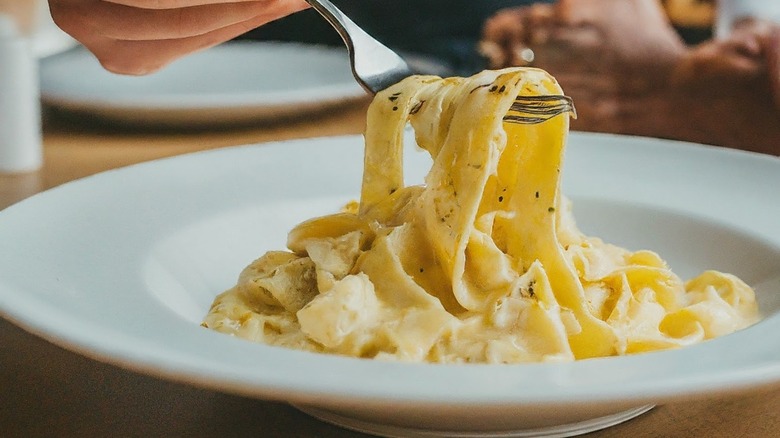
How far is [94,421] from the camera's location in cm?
120

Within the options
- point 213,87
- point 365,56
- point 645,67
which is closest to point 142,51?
point 365,56

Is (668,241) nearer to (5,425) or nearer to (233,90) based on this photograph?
(5,425)

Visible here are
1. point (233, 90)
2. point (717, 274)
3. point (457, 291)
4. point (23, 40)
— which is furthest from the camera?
point (233, 90)

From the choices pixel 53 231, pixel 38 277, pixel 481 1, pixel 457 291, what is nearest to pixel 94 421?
pixel 38 277

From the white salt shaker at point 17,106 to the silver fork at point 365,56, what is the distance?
1.26 metres

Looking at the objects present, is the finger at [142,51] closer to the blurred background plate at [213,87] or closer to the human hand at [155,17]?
the human hand at [155,17]

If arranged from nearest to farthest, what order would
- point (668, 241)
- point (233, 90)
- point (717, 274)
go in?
1. point (717, 274)
2. point (668, 241)
3. point (233, 90)

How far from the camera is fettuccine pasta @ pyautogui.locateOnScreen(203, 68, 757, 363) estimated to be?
1.28m

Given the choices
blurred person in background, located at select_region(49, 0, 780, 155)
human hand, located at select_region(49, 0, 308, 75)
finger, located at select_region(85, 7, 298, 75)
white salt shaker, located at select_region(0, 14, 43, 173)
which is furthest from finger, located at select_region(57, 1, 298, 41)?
blurred person in background, located at select_region(49, 0, 780, 155)

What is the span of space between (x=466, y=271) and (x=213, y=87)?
2.13 metres

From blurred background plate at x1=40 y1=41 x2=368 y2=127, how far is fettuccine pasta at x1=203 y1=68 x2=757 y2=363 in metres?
1.30

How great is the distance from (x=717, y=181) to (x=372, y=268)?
904mm

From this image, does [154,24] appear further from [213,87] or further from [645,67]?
[645,67]

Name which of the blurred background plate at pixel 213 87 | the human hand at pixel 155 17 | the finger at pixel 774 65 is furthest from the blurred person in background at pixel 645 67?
the human hand at pixel 155 17
